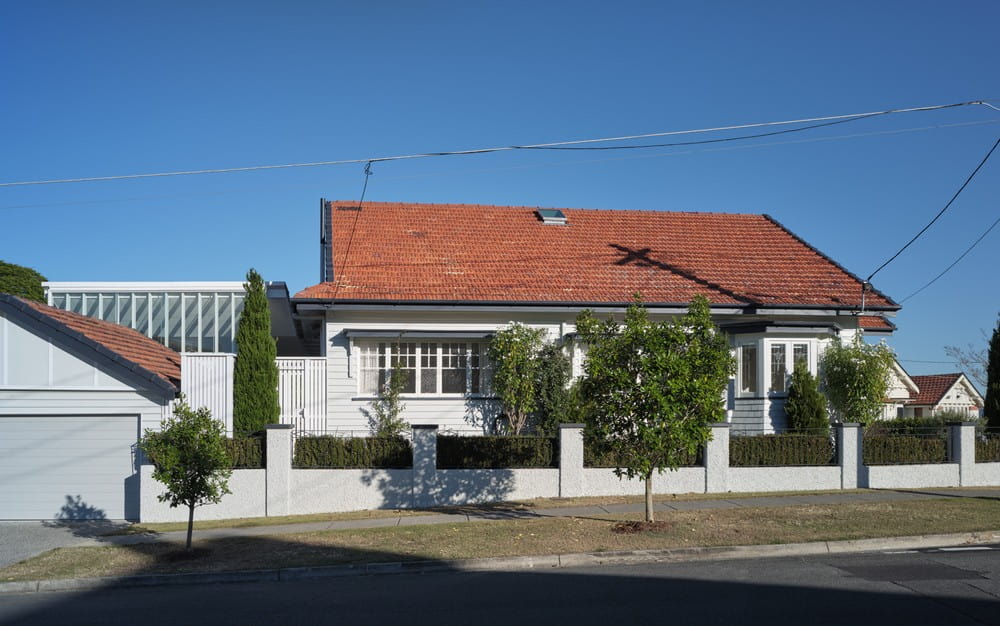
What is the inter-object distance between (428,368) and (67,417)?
7.52 meters

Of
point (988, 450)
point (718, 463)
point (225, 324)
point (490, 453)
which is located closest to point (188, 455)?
point (490, 453)

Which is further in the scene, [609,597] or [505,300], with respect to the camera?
[505,300]

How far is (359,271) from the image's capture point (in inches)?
818

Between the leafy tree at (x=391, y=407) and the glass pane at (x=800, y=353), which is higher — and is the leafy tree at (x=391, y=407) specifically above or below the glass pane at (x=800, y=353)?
below

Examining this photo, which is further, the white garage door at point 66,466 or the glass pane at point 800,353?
the glass pane at point 800,353

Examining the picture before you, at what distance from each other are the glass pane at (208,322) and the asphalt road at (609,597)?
47.4 feet

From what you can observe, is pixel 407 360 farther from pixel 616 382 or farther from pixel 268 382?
pixel 616 382

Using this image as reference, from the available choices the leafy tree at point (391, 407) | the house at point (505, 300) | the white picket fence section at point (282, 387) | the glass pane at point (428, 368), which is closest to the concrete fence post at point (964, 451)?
the house at point (505, 300)

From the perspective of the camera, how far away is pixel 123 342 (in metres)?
18.6

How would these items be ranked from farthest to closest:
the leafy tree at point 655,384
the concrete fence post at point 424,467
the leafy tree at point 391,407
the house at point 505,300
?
the house at point 505,300
the leafy tree at point 391,407
the concrete fence post at point 424,467
the leafy tree at point 655,384

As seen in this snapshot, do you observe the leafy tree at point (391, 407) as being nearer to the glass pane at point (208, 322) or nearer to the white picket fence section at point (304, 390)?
the white picket fence section at point (304, 390)

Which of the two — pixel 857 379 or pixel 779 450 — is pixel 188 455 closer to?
pixel 779 450

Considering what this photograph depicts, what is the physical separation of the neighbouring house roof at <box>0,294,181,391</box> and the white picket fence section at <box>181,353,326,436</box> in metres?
0.51

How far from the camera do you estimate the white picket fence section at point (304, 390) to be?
19.2 metres
